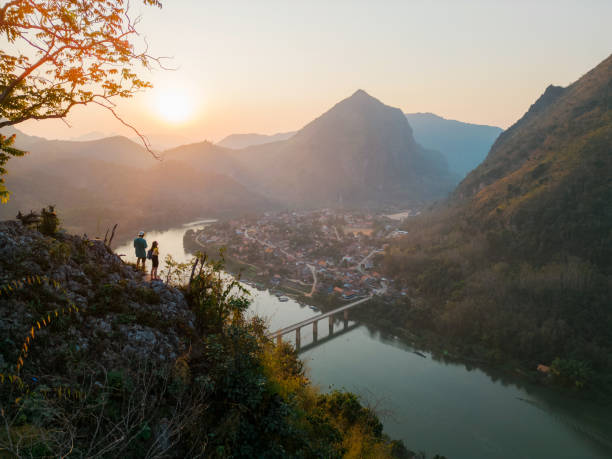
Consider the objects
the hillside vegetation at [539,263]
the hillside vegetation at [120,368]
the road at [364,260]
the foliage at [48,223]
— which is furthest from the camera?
the road at [364,260]

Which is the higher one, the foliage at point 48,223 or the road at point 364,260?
the foliage at point 48,223

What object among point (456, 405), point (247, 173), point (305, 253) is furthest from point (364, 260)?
point (247, 173)

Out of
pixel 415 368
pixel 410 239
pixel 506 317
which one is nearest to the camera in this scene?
pixel 415 368

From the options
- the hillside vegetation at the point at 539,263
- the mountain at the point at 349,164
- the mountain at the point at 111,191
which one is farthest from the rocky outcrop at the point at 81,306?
the mountain at the point at 349,164

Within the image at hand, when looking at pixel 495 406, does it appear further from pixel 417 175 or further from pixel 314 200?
pixel 417 175

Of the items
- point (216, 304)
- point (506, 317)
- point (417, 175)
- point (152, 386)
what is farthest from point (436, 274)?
point (417, 175)

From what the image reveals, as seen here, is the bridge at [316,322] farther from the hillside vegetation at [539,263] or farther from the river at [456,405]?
the hillside vegetation at [539,263]
